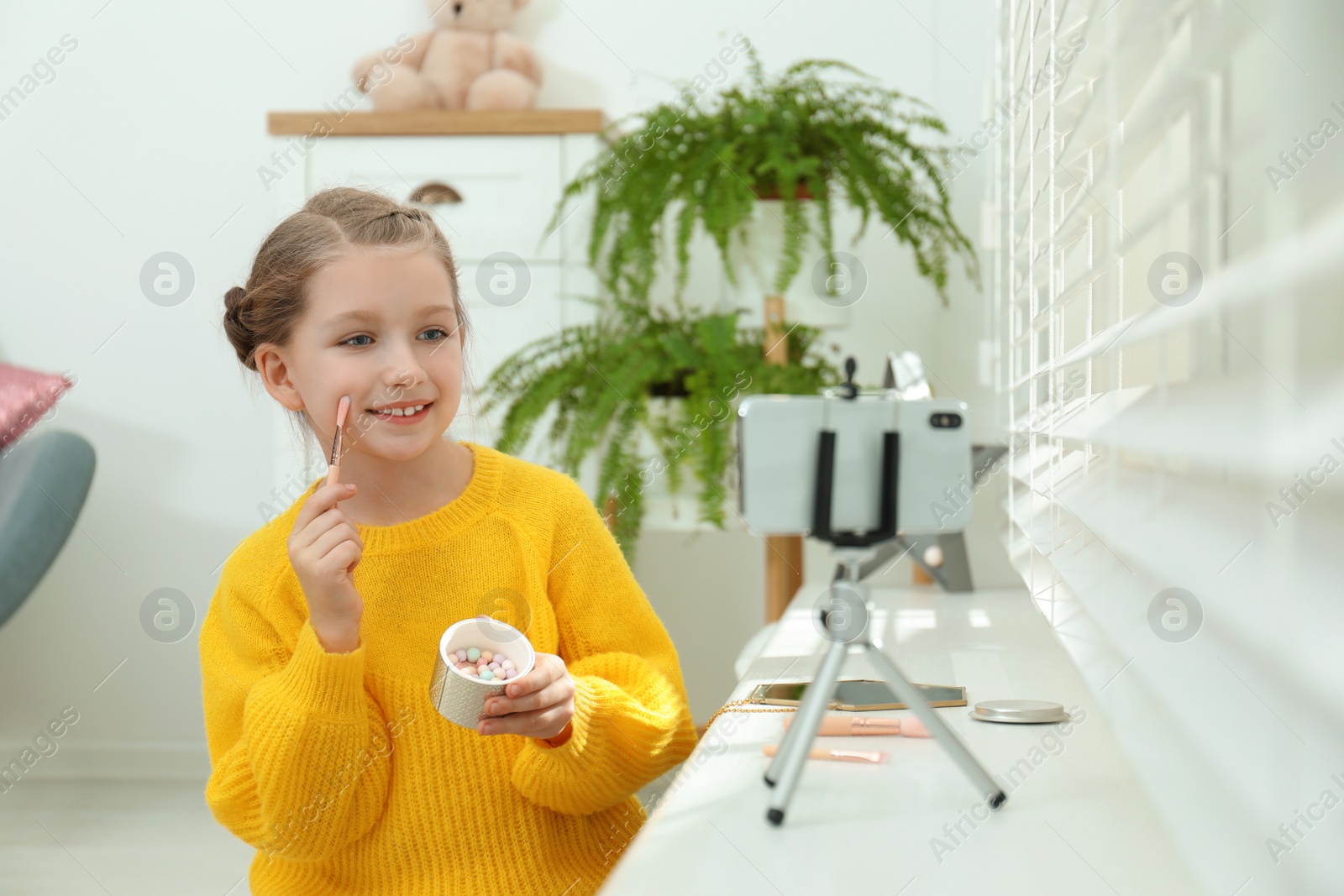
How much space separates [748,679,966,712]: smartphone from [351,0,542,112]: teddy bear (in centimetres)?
131

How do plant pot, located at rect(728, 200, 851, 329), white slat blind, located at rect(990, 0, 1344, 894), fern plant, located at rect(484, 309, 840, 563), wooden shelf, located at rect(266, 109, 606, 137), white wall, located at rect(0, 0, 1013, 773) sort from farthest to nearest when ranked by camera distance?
white wall, located at rect(0, 0, 1013, 773) < wooden shelf, located at rect(266, 109, 606, 137) < plant pot, located at rect(728, 200, 851, 329) < fern plant, located at rect(484, 309, 840, 563) < white slat blind, located at rect(990, 0, 1344, 894)

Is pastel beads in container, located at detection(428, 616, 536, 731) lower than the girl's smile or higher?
lower

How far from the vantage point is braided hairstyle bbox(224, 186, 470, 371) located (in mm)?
804

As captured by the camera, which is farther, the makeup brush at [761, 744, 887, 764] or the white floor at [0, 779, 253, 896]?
the white floor at [0, 779, 253, 896]

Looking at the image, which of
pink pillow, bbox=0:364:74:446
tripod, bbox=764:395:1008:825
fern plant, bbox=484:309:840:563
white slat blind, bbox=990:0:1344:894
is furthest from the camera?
pink pillow, bbox=0:364:74:446

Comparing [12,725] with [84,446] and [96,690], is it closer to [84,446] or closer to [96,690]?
[96,690]

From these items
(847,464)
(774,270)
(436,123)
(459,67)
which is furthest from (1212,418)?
(459,67)

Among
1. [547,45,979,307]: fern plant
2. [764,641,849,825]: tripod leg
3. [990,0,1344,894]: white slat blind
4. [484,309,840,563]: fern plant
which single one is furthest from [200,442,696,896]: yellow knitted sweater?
[547,45,979,307]: fern plant

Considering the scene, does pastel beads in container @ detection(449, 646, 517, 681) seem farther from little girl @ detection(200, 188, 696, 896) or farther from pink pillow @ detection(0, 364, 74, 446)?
pink pillow @ detection(0, 364, 74, 446)

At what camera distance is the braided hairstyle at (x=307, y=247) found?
0.80 metres

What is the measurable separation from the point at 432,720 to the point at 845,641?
36 cm

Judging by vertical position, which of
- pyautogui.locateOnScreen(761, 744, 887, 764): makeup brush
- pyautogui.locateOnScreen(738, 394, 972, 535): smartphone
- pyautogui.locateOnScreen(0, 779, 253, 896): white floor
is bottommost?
pyautogui.locateOnScreen(0, 779, 253, 896): white floor

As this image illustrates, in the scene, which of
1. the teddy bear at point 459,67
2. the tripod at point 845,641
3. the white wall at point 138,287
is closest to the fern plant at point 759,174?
the teddy bear at point 459,67

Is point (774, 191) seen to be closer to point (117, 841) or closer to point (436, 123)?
point (436, 123)
